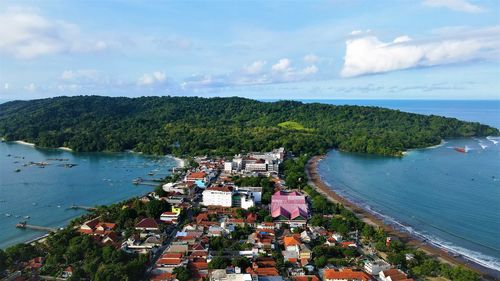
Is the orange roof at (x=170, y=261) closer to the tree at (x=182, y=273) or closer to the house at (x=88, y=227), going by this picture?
the tree at (x=182, y=273)

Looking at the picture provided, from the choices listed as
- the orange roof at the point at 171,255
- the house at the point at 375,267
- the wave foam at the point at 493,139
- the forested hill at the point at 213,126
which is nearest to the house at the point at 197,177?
the forested hill at the point at 213,126

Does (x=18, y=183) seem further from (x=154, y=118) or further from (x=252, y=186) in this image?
(x=154, y=118)

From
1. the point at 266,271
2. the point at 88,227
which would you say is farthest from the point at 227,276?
the point at 88,227

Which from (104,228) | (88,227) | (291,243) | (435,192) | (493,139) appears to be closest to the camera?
(291,243)

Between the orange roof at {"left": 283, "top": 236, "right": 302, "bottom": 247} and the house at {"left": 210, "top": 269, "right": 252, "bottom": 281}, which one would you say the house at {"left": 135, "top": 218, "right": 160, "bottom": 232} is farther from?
the orange roof at {"left": 283, "top": 236, "right": 302, "bottom": 247}

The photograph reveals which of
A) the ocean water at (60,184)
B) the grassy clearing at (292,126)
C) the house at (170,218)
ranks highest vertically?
the grassy clearing at (292,126)

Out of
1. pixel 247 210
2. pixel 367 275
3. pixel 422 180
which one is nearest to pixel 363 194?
pixel 422 180

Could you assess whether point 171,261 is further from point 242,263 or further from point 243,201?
point 243,201
